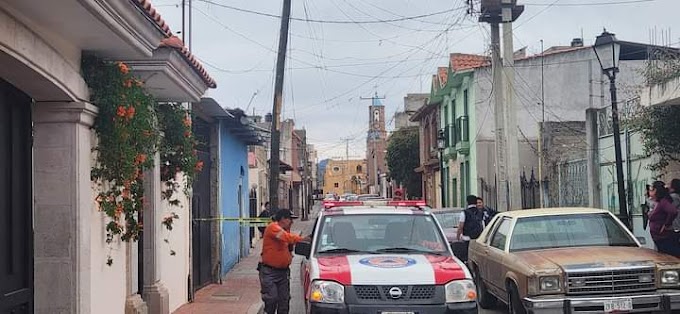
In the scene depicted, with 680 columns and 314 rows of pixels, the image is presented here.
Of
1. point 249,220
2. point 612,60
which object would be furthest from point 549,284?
point 249,220

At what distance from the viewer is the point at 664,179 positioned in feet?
48.8

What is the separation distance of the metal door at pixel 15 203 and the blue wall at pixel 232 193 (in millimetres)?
11114

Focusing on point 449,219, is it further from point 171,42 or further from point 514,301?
point 171,42

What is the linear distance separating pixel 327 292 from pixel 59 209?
263 centimetres

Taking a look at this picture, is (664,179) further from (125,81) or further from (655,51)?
(125,81)

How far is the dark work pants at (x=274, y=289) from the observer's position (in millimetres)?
9297

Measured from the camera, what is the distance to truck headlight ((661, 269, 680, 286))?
855 centimetres

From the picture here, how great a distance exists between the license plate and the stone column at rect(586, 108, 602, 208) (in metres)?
11.4

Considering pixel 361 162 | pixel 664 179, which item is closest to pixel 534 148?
pixel 664 179

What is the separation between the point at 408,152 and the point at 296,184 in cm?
1652

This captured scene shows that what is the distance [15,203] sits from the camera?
6344 mm

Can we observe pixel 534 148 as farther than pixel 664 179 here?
Yes

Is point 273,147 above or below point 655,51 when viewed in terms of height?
below

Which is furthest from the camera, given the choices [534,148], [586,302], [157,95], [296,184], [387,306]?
[296,184]
